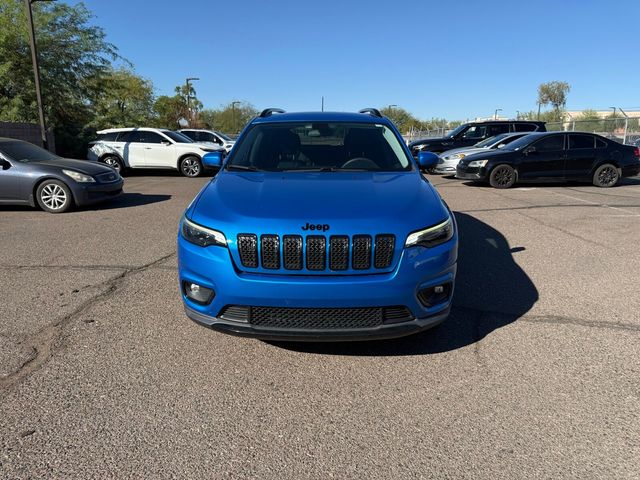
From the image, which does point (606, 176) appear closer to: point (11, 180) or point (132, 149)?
point (11, 180)

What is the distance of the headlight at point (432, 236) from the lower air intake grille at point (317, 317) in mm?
432

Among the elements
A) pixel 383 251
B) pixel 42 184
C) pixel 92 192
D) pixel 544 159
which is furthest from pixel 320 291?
pixel 544 159

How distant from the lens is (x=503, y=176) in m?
12.8

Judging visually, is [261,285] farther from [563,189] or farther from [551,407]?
[563,189]

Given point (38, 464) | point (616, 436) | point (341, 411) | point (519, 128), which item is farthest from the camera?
point (519, 128)

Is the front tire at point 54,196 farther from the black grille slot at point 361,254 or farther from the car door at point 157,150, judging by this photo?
the black grille slot at point 361,254

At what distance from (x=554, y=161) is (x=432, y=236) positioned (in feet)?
36.8

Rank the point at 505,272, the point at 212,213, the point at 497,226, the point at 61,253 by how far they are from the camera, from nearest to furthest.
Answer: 1. the point at 212,213
2. the point at 505,272
3. the point at 61,253
4. the point at 497,226

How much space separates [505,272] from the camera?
5293 mm

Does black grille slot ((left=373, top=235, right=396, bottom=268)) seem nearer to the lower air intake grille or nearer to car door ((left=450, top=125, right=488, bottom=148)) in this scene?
the lower air intake grille

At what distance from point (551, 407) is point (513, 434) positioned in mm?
399

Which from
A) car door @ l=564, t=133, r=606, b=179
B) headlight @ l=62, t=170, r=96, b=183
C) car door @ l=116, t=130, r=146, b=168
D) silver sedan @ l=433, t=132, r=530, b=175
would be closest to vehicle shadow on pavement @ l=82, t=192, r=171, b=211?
headlight @ l=62, t=170, r=96, b=183

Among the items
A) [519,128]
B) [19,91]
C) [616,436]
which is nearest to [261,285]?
[616,436]

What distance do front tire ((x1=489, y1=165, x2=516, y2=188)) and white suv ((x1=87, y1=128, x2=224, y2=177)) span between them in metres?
9.08
